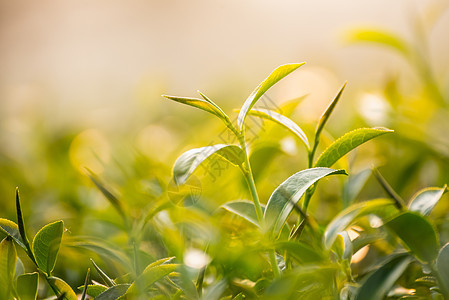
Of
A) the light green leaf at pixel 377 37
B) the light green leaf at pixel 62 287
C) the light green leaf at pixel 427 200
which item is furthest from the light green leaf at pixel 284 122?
the light green leaf at pixel 377 37

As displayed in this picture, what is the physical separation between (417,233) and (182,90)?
1.97m

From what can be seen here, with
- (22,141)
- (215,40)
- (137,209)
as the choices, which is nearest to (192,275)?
(137,209)

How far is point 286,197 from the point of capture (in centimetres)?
35

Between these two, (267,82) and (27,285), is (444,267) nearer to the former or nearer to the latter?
(267,82)

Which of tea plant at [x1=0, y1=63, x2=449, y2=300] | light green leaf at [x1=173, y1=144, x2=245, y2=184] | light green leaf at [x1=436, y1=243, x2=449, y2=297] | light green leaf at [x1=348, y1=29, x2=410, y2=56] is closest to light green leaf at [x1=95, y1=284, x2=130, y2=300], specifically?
tea plant at [x1=0, y1=63, x2=449, y2=300]

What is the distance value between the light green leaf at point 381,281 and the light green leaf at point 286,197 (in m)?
0.07

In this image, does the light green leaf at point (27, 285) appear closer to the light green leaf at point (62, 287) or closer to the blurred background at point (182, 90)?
the light green leaf at point (62, 287)

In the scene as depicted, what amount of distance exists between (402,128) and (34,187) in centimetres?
62

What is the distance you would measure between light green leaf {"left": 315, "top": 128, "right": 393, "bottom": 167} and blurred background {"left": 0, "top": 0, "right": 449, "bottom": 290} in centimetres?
13

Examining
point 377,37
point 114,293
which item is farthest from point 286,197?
point 377,37

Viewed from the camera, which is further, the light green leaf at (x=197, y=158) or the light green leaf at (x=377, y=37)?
the light green leaf at (x=377, y=37)

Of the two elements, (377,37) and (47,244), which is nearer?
(47,244)

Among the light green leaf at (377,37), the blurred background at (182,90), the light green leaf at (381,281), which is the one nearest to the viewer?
the light green leaf at (381,281)

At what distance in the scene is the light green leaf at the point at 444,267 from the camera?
313mm
